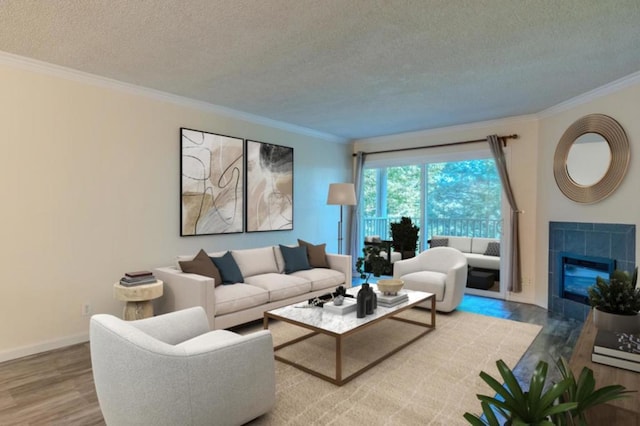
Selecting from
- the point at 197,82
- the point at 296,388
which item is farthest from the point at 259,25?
the point at 296,388

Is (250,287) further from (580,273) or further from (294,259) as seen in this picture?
(580,273)

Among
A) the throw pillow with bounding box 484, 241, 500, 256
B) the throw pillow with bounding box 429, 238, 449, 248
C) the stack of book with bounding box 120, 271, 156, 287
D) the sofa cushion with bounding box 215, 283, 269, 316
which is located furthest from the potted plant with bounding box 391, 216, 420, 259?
the stack of book with bounding box 120, 271, 156, 287

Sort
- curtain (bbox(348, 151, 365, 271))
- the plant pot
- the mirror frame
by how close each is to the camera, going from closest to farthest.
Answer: the plant pot
the mirror frame
curtain (bbox(348, 151, 365, 271))

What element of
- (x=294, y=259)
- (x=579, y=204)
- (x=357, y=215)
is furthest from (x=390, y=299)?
(x=357, y=215)

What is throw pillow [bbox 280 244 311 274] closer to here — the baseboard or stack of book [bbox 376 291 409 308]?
stack of book [bbox 376 291 409 308]

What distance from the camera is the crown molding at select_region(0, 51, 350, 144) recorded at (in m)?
3.15

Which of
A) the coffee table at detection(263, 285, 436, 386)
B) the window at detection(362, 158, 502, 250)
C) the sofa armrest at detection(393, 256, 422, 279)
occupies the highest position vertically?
the window at detection(362, 158, 502, 250)

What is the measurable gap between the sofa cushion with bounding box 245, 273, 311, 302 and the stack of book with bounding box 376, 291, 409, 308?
1091 millimetres

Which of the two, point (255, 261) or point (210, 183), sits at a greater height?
point (210, 183)

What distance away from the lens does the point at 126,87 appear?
381 centimetres

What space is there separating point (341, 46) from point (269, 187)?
2773 millimetres

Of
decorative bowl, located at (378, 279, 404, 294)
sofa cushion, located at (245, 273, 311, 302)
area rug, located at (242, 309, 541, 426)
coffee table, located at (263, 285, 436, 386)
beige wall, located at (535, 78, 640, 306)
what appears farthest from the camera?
sofa cushion, located at (245, 273, 311, 302)

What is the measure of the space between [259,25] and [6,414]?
123 inches

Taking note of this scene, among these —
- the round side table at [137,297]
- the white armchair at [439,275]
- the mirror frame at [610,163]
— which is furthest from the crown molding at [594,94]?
the round side table at [137,297]
